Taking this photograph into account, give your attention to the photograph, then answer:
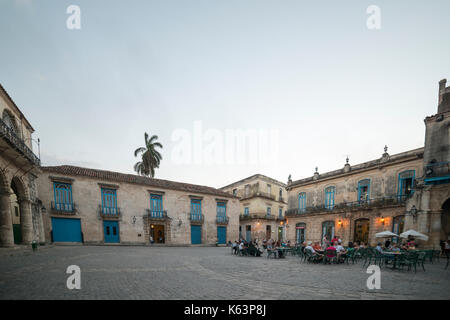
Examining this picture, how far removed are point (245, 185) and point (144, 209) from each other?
18137 millimetres

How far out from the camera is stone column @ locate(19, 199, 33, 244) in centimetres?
1222

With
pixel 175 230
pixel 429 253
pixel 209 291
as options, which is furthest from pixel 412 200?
pixel 175 230

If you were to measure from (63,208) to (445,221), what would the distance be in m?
29.4

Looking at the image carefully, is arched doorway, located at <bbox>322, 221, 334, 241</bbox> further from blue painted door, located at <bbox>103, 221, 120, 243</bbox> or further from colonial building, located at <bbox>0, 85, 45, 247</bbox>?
colonial building, located at <bbox>0, 85, 45, 247</bbox>

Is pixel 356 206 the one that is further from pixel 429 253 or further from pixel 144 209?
pixel 144 209

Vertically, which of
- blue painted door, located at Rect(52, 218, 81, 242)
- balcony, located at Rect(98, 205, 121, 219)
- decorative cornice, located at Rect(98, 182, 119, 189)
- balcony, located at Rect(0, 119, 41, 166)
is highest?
balcony, located at Rect(0, 119, 41, 166)

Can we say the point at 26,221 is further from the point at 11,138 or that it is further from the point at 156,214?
the point at 156,214

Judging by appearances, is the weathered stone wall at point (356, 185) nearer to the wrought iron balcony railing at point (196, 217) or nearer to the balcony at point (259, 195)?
the balcony at point (259, 195)

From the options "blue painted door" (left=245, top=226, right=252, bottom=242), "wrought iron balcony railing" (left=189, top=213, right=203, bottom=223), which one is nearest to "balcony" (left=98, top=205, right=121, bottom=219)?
"wrought iron balcony railing" (left=189, top=213, right=203, bottom=223)

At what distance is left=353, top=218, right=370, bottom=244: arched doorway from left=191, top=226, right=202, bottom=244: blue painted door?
1657 centimetres

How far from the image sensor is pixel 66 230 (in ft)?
54.4

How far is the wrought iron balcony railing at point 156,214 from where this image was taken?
20.1 metres

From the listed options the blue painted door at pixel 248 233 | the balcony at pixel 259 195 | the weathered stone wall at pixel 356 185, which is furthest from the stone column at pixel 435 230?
the blue painted door at pixel 248 233
